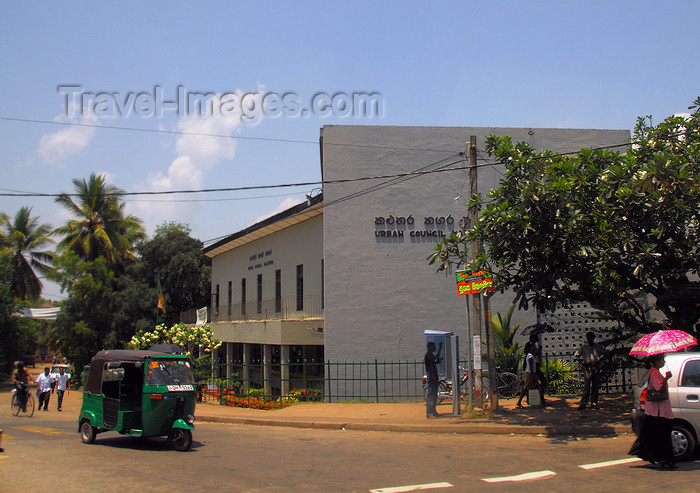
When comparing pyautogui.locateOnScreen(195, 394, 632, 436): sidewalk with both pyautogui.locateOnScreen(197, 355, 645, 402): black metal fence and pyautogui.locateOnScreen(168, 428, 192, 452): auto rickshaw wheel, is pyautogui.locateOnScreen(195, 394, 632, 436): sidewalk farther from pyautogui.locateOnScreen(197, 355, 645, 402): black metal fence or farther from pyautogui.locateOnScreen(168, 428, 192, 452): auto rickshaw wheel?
pyautogui.locateOnScreen(168, 428, 192, 452): auto rickshaw wheel

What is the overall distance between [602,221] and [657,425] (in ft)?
14.5

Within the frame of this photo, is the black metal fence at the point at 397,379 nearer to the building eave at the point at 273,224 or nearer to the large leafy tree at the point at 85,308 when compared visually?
the building eave at the point at 273,224

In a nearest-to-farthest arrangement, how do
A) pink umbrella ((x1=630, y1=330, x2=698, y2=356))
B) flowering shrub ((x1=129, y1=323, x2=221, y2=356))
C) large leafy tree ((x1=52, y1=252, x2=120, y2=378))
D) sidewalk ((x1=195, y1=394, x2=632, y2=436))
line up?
pink umbrella ((x1=630, y1=330, x2=698, y2=356))
sidewalk ((x1=195, y1=394, x2=632, y2=436))
flowering shrub ((x1=129, y1=323, x2=221, y2=356))
large leafy tree ((x1=52, y1=252, x2=120, y2=378))

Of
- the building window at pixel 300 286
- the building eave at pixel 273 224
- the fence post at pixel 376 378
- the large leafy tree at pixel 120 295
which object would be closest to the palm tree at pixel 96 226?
the large leafy tree at pixel 120 295

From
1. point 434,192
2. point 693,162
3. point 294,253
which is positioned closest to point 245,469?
point 693,162

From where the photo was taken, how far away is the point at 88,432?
12.1 metres

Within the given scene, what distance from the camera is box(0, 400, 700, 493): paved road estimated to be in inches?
319

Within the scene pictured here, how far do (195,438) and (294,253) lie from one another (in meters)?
12.8

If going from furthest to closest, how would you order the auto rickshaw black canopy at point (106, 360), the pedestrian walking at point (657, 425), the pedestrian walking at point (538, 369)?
1. the pedestrian walking at point (538, 369)
2. the auto rickshaw black canopy at point (106, 360)
3. the pedestrian walking at point (657, 425)

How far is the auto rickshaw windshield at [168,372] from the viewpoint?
1156 centimetres

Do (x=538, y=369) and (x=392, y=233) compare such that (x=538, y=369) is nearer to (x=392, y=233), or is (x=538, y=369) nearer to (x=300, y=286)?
(x=392, y=233)

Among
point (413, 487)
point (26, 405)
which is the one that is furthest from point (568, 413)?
point (26, 405)

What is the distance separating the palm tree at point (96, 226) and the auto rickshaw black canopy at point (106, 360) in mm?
30781

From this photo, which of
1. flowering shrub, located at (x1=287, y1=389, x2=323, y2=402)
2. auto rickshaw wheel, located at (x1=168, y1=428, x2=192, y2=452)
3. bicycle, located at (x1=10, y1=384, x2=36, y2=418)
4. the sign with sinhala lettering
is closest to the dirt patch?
the sign with sinhala lettering
